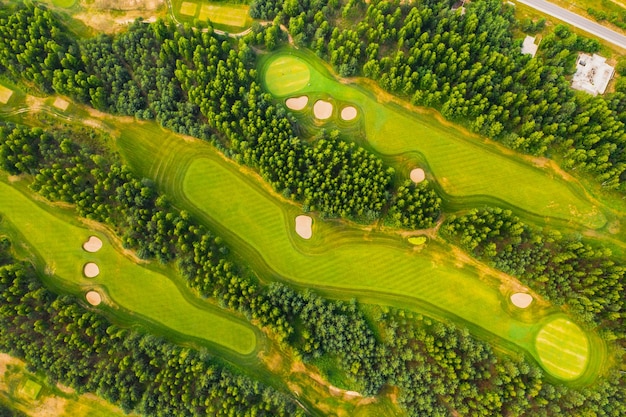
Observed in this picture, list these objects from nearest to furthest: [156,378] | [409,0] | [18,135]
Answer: [156,378], [18,135], [409,0]

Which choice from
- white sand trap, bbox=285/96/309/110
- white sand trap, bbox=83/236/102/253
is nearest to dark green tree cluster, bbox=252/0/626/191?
white sand trap, bbox=285/96/309/110

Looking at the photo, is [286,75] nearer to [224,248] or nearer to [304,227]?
[304,227]

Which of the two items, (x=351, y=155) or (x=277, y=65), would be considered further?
(x=277, y=65)

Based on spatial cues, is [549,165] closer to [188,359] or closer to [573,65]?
[573,65]

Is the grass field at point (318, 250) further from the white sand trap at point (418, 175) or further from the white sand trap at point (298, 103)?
the white sand trap at point (298, 103)

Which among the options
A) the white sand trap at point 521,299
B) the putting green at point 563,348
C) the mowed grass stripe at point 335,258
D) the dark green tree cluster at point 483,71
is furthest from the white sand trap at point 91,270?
A: the putting green at point 563,348

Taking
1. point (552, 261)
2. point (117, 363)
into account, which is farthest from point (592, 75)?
point (117, 363)

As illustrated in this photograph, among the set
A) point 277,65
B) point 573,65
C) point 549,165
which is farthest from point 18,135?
point 573,65
